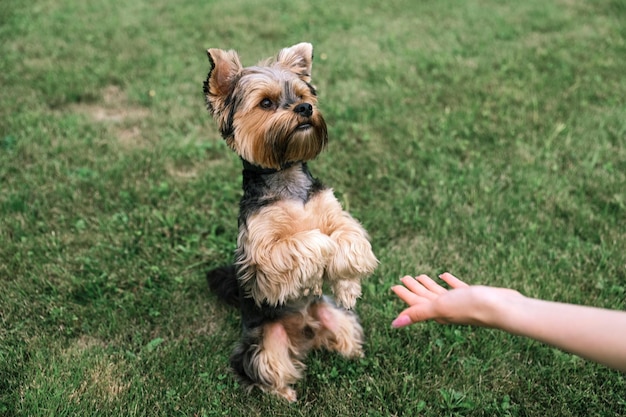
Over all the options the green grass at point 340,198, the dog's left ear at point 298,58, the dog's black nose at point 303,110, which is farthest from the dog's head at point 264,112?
the green grass at point 340,198

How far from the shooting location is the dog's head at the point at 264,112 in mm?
3367

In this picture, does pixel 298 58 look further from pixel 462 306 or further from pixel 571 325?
pixel 571 325

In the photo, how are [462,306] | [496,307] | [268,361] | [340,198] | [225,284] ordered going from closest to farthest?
[496,307] → [462,306] → [268,361] → [225,284] → [340,198]

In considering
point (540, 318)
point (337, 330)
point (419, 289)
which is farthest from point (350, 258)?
point (540, 318)

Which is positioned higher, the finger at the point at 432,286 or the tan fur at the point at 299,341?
the finger at the point at 432,286

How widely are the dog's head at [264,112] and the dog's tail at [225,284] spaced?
123cm

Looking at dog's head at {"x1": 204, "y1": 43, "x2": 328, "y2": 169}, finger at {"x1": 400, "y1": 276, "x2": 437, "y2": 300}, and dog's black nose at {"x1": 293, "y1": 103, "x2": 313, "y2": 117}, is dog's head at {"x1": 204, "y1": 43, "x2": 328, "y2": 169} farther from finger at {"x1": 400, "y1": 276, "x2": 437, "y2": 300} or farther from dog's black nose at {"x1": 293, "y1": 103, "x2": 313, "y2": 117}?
finger at {"x1": 400, "y1": 276, "x2": 437, "y2": 300}

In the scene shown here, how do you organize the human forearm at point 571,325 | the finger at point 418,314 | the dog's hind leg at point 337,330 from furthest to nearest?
the dog's hind leg at point 337,330, the finger at point 418,314, the human forearm at point 571,325

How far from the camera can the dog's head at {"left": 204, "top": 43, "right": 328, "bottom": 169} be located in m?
3.37

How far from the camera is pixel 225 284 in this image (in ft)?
14.3

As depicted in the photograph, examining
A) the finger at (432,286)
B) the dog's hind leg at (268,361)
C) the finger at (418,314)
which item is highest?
the finger at (418,314)

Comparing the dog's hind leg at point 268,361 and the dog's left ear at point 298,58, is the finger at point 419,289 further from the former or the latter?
the dog's left ear at point 298,58

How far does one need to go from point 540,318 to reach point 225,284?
2672 mm

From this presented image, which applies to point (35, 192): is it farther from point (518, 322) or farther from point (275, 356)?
point (518, 322)
